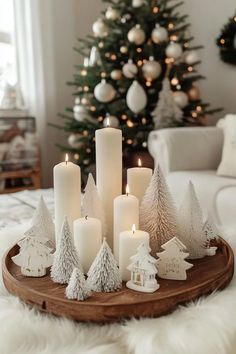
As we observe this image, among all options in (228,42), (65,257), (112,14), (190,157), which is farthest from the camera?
(228,42)

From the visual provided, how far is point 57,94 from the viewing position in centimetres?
338

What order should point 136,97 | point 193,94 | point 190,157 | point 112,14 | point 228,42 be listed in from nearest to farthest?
point 190,157, point 136,97, point 112,14, point 193,94, point 228,42

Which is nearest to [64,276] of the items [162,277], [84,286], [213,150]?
[84,286]

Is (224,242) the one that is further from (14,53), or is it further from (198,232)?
(14,53)

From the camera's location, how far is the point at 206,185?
196cm

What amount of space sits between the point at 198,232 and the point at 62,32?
2.87 metres

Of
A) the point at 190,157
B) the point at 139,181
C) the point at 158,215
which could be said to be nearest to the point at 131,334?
the point at 158,215

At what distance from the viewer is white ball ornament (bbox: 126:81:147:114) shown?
8.79 ft

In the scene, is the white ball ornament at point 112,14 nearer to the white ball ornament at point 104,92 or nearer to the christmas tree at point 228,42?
the white ball ornament at point 104,92

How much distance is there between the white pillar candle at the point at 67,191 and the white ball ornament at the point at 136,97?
73.5 inches

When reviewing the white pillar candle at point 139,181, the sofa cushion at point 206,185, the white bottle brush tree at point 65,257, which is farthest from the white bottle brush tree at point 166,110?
the white bottle brush tree at point 65,257

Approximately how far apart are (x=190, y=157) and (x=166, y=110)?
0.61 m

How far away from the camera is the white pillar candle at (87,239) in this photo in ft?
2.74

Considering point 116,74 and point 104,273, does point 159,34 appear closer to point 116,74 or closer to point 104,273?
point 116,74
